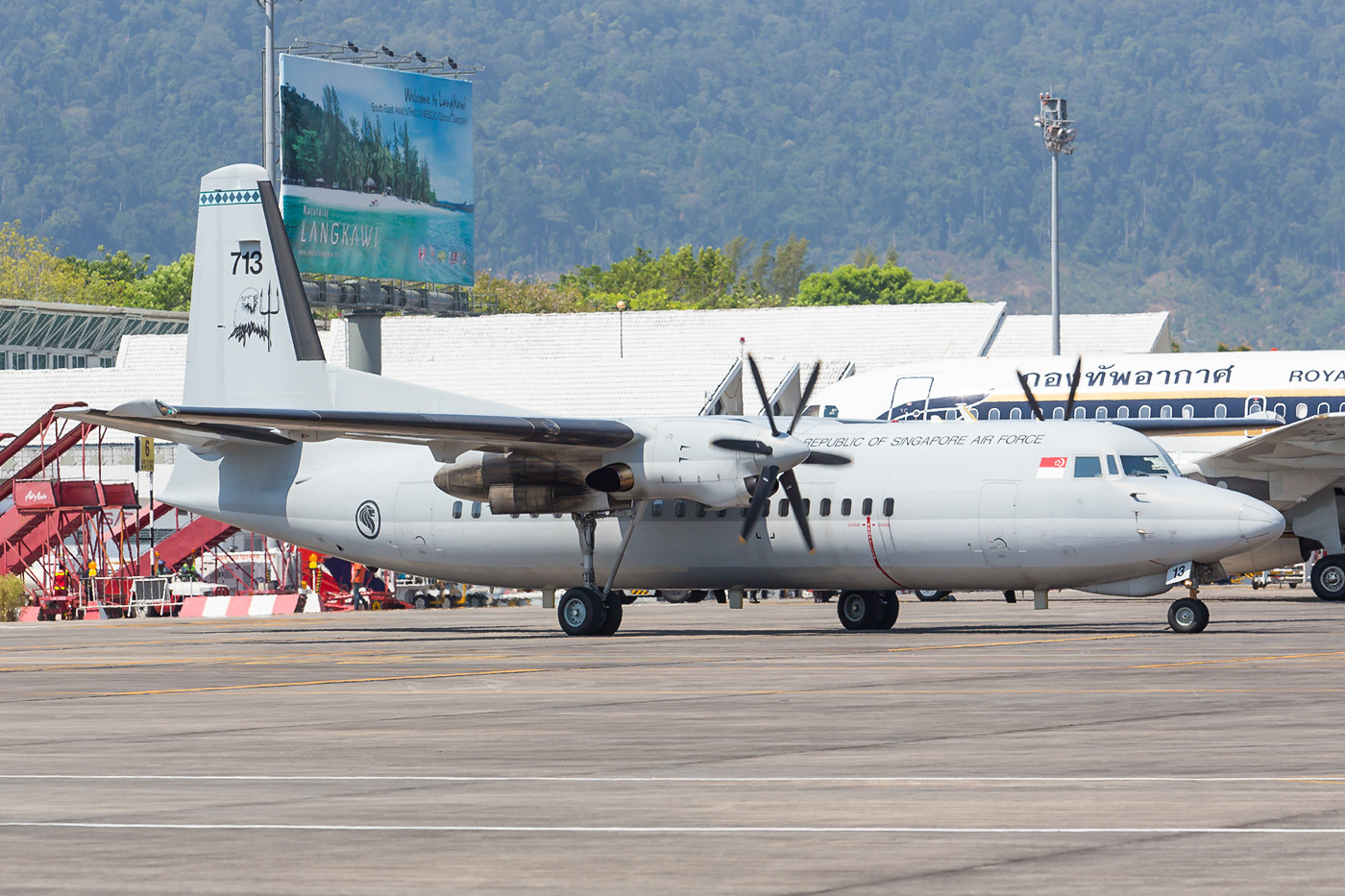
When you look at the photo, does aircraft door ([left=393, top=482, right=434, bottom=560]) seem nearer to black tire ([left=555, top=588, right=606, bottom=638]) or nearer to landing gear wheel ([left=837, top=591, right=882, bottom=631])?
black tire ([left=555, top=588, right=606, bottom=638])

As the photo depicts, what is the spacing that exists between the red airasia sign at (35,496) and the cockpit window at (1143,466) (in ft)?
97.8

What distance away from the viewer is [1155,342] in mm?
92438

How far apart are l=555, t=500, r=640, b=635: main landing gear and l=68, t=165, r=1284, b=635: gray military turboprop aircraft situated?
39 mm

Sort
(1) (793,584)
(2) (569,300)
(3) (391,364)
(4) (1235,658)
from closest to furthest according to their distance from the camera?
(4) (1235,658) < (1) (793,584) < (3) (391,364) < (2) (569,300)

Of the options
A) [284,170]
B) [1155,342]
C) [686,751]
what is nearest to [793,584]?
[686,751]

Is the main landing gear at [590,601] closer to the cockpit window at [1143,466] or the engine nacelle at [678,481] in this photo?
the engine nacelle at [678,481]

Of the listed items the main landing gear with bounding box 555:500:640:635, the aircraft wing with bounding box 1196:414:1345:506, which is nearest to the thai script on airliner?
the aircraft wing with bounding box 1196:414:1345:506

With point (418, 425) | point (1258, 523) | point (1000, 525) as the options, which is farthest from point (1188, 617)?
point (418, 425)

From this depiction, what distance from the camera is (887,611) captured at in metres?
31.3

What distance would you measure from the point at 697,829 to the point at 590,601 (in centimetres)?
2083

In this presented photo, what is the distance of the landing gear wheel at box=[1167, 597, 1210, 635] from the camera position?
28047 mm

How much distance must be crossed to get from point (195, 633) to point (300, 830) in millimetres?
26452

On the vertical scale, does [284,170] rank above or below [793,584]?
above

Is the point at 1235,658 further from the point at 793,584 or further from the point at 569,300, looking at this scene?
the point at 569,300
